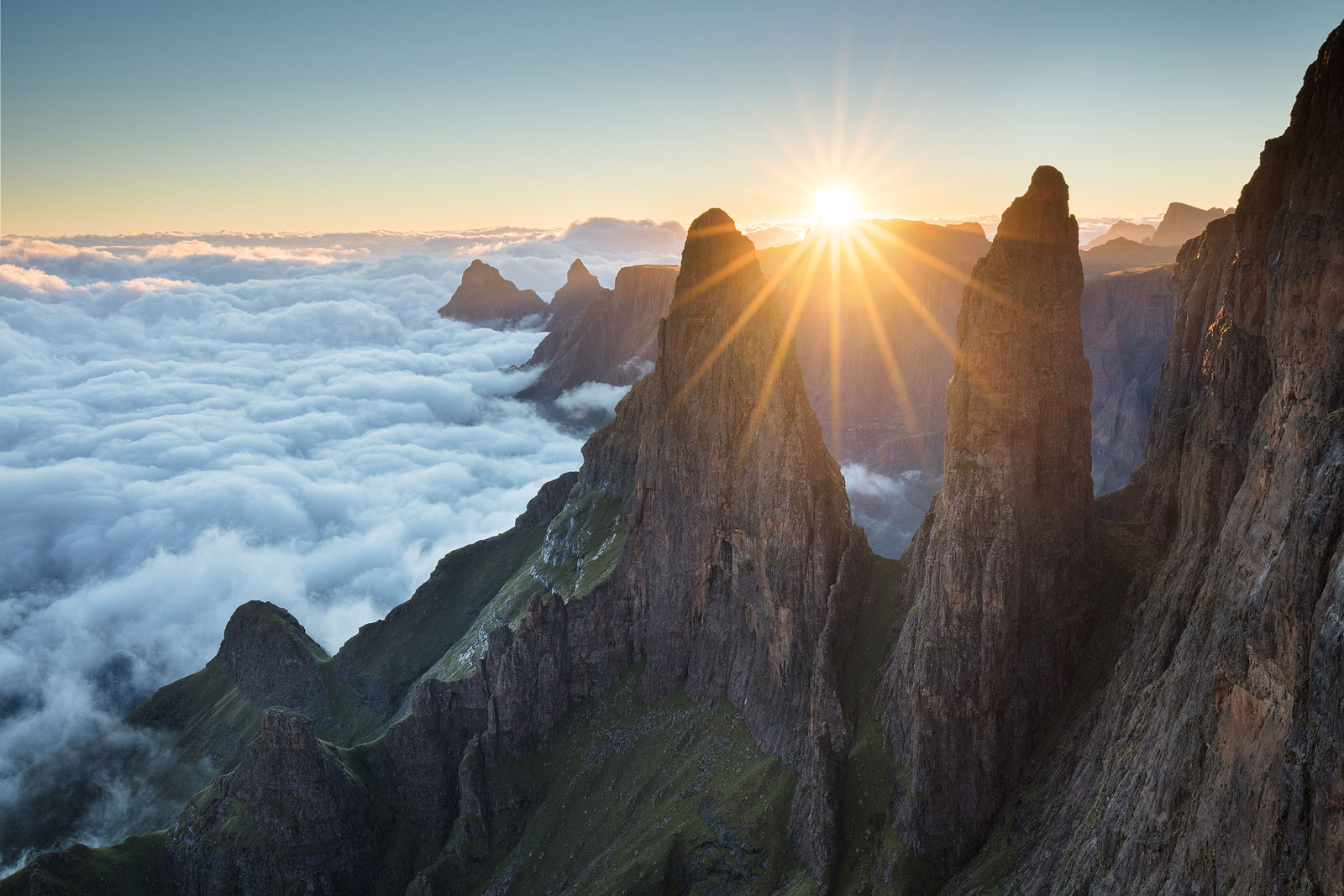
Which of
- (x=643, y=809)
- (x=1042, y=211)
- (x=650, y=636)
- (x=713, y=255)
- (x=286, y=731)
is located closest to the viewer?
(x=1042, y=211)

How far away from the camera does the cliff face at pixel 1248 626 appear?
3616 cm

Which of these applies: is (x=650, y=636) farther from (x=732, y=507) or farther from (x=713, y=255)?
(x=713, y=255)

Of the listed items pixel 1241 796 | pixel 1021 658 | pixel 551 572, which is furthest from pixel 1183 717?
pixel 551 572

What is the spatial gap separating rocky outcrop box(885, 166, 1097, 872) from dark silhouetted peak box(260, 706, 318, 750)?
Result: 109 meters

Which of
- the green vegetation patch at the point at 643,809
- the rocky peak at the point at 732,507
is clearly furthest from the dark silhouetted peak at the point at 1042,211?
the green vegetation patch at the point at 643,809

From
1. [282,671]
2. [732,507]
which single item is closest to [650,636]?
[732,507]

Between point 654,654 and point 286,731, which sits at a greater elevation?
point 654,654

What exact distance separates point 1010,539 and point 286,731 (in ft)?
414

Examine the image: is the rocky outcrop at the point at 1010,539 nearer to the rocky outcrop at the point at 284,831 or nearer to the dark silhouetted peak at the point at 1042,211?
the dark silhouetted peak at the point at 1042,211

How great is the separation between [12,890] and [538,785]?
88.5 metres

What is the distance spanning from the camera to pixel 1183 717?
46031 mm

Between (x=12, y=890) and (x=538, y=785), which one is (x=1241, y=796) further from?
(x=12, y=890)

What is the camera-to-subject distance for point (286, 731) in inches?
5428

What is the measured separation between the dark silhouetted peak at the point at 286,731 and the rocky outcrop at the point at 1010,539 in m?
109
